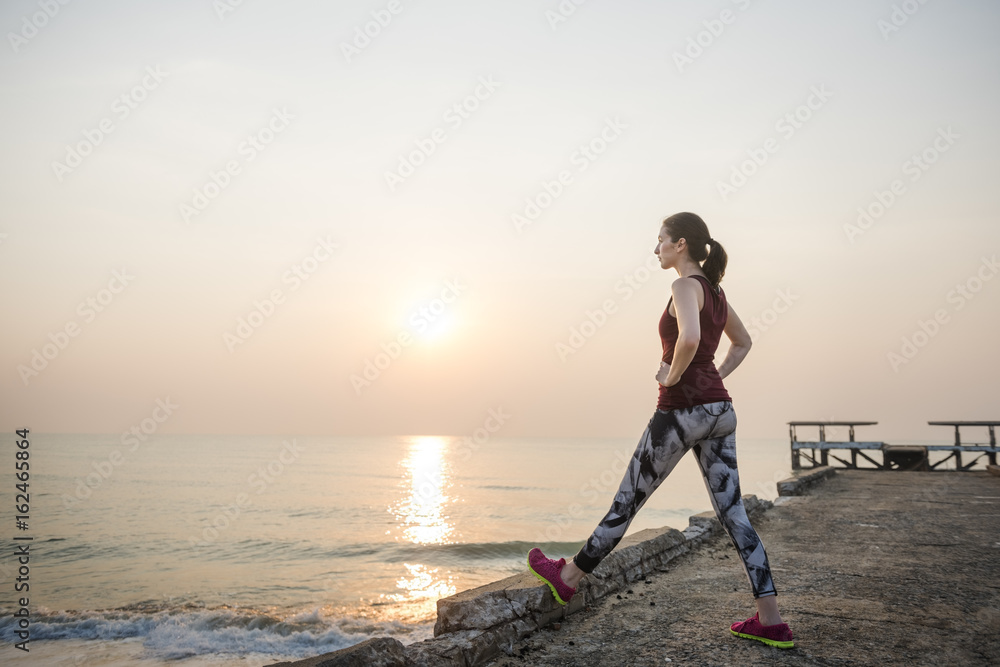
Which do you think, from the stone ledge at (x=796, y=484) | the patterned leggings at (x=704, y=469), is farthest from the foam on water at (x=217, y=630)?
the stone ledge at (x=796, y=484)

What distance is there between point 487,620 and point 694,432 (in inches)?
51.8

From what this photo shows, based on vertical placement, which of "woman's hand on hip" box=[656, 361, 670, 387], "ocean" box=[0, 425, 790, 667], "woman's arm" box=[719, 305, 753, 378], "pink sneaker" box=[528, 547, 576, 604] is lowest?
"ocean" box=[0, 425, 790, 667]

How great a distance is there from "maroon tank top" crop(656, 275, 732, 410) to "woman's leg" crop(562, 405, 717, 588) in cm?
5

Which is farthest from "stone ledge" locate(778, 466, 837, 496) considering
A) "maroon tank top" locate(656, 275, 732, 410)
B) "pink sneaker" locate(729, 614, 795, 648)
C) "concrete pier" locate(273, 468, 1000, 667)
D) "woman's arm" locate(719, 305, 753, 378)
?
"maroon tank top" locate(656, 275, 732, 410)

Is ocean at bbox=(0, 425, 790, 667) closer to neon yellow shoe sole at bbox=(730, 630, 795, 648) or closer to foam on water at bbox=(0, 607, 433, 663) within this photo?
foam on water at bbox=(0, 607, 433, 663)

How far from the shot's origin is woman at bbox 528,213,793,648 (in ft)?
8.67

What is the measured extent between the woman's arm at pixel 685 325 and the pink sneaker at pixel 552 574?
1.08 m

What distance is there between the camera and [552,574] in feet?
9.36

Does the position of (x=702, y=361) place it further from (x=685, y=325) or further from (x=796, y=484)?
(x=796, y=484)

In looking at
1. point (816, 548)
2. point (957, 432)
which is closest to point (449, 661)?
point (816, 548)

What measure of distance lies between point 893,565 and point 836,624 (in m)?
1.96

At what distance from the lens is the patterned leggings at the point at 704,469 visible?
8.77ft

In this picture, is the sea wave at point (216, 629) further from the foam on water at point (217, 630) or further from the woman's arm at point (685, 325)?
the woman's arm at point (685, 325)

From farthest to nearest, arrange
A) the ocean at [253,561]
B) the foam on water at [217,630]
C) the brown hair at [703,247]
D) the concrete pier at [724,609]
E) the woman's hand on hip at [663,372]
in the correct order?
the ocean at [253,561] → the foam on water at [217,630] → the brown hair at [703,247] → the woman's hand on hip at [663,372] → the concrete pier at [724,609]
